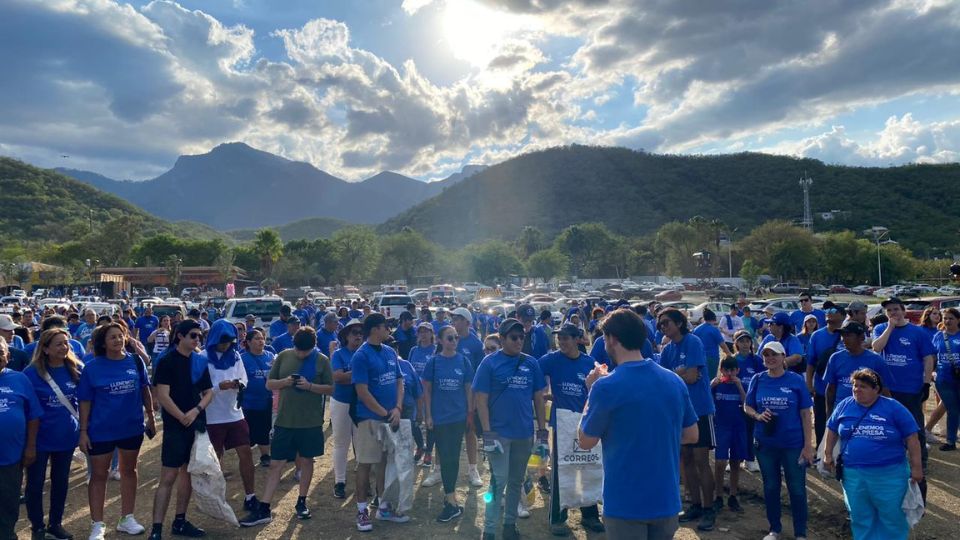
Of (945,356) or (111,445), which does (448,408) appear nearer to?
(111,445)

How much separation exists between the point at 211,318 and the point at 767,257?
232 feet

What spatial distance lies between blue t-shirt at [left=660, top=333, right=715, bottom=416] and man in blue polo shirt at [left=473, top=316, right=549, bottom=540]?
159cm

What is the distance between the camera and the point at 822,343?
726 cm

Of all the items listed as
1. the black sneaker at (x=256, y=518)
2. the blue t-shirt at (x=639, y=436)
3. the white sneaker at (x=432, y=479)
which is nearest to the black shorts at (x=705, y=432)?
the blue t-shirt at (x=639, y=436)

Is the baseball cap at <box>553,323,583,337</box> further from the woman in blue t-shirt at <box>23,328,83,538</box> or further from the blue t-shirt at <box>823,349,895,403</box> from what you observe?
the woman in blue t-shirt at <box>23,328,83,538</box>

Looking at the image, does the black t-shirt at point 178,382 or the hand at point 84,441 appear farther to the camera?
the black t-shirt at point 178,382

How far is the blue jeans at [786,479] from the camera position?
16.9 feet

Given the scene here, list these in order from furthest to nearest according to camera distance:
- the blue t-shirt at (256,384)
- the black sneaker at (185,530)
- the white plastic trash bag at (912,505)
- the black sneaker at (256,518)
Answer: the blue t-shirt at (256,384) < the black sneaker at (256,518) < the black sneaker at (185,530) < the white plastic trash bag at (912,505)

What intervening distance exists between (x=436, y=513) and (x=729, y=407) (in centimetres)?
336

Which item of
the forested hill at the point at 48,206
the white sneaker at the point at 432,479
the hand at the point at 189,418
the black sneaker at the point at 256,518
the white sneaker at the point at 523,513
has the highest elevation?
the forested hill at the point at 48,206

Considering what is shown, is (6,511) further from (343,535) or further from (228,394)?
(343,535)

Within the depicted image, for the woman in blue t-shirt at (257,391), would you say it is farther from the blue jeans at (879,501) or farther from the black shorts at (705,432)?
the blue jeans at (879,501)

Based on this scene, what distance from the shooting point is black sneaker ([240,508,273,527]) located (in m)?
5.77

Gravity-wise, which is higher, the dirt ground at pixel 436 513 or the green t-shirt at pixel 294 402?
the green t-shirt at pixel 294 402
